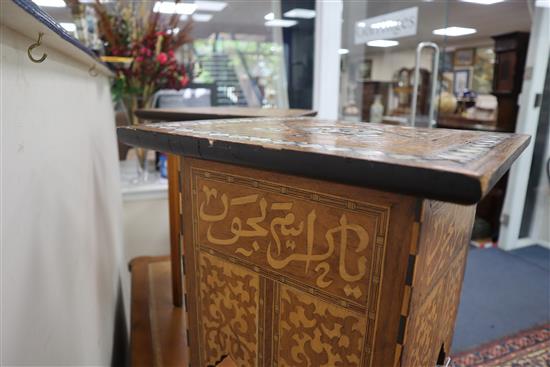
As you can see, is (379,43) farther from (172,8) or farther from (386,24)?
(172,8)

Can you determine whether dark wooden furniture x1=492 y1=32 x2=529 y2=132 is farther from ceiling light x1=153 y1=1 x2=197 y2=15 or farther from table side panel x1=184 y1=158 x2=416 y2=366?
table side panel x1=184 y1=158 x2=416 y2=366

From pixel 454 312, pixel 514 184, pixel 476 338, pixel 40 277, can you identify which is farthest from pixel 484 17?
pixel 40 277

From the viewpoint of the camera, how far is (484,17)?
12.0ft

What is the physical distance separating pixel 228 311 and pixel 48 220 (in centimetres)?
34

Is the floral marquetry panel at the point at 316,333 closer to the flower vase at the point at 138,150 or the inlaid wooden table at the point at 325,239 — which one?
the inlaid wooden table at the point at 325,239

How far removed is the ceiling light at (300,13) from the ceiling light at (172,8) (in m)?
0.60

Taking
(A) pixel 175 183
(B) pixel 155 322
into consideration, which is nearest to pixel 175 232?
(A) pixel 175 183

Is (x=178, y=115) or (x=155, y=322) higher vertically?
(x=178, y=115)

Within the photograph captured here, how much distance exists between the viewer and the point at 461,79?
8375 mm

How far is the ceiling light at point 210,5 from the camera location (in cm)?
247

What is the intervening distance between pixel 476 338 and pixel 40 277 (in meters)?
1.90

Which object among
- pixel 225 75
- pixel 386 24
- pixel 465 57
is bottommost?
pixel 225 75

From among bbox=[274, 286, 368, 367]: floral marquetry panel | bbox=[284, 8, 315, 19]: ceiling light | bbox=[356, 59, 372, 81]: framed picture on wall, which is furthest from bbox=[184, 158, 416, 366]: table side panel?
bbox=[356, 59, 372, 81]: framed picture on wall

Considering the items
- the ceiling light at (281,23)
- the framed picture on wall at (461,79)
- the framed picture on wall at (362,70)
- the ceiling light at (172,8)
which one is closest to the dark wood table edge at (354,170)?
the ceiling light at (172,8)
